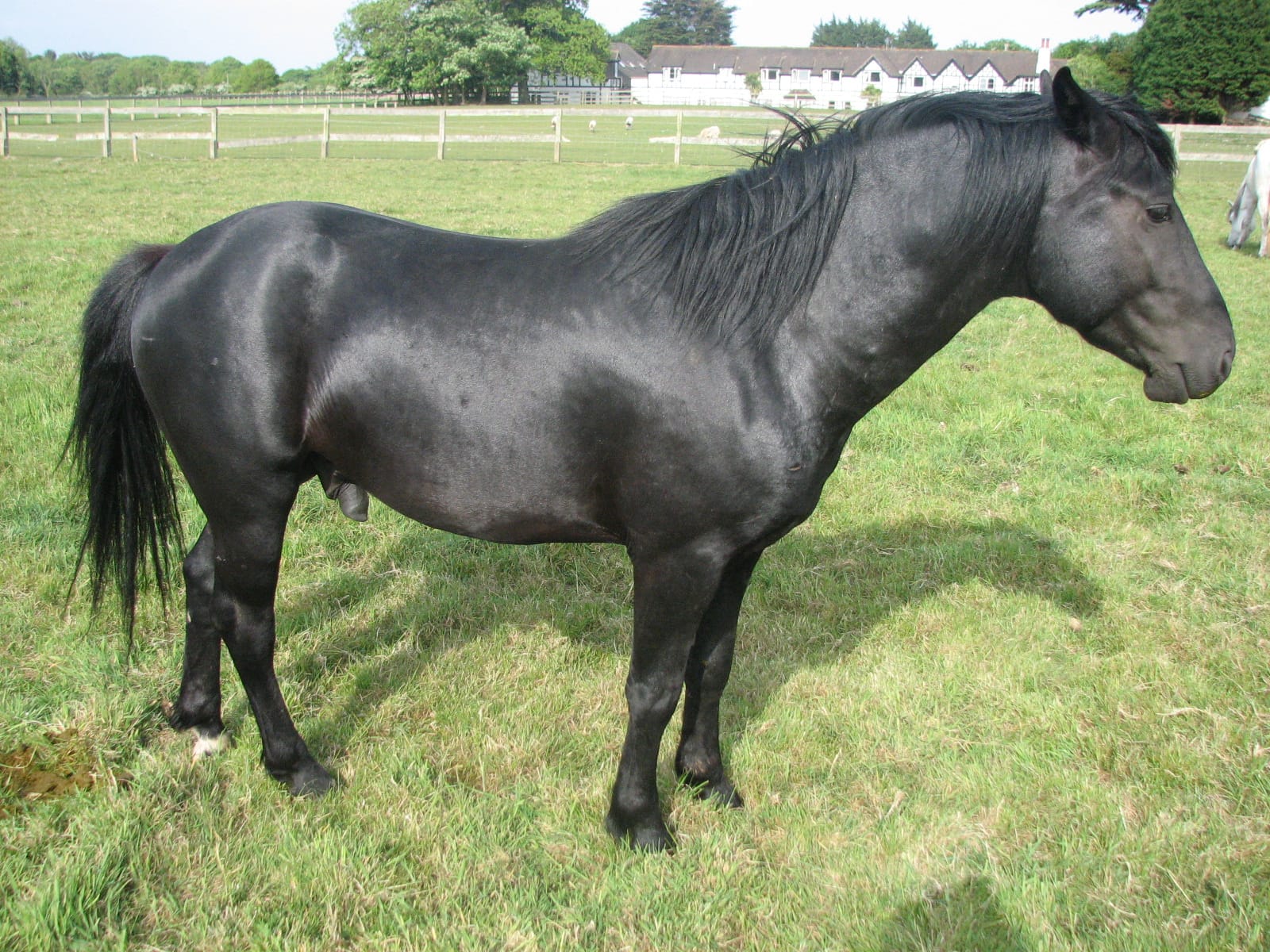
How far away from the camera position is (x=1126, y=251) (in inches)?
87.5

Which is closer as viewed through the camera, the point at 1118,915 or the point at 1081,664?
the point at 1118,915

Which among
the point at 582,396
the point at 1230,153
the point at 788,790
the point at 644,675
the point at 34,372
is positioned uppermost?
the point at 1230,153

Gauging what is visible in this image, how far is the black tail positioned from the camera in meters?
2.91

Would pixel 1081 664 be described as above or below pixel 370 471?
below

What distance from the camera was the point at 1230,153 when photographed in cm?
2139

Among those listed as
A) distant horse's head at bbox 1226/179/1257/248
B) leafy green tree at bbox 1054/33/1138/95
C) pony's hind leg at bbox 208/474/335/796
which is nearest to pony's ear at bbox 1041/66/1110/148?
pony's hind leg at bbox 208/474/335/796

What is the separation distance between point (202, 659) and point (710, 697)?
176 centimetres

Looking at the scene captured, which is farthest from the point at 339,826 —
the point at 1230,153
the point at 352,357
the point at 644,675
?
the point at 1230,153

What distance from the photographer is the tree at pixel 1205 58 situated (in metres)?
32.2

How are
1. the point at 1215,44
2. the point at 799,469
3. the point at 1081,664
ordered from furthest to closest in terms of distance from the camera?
the point at 1215,44 < the point at 1081,664 < the point at 799,469

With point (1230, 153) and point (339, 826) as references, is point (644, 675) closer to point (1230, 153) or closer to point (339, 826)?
point (339, 826)

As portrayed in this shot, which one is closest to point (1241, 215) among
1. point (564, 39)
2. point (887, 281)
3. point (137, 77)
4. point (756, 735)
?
point (756, 735)

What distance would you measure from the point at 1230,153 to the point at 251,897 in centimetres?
2615

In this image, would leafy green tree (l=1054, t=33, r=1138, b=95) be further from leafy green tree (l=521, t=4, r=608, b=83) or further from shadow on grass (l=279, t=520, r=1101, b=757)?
leafy green tree (l=521, t=4, r=608, b=83)
